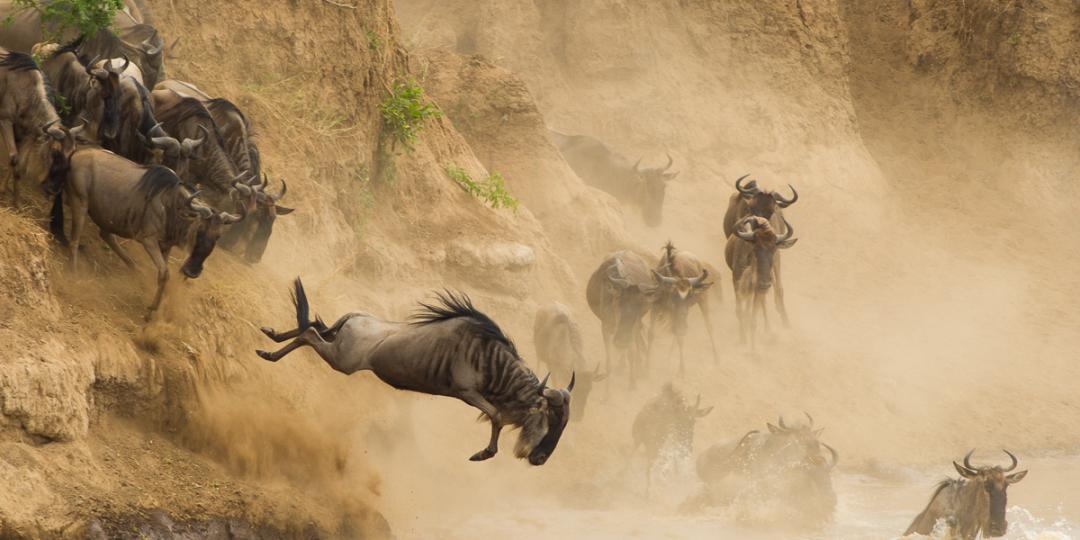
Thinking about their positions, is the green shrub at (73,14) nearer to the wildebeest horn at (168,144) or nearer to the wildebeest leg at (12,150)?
the wildebeest horn at (168,144)

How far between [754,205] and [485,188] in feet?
14.4

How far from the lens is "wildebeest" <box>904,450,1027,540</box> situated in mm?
11531

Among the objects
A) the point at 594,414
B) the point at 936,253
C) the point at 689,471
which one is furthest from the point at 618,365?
the point at 936,253

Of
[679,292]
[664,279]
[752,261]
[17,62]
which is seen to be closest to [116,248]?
[17,62]

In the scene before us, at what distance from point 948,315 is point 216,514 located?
16.2 m

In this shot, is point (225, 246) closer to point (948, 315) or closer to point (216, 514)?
point (216, 514)

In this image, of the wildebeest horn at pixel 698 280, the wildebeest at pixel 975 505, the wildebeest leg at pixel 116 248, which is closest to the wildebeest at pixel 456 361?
the wildebeest leg at pixel 116 248

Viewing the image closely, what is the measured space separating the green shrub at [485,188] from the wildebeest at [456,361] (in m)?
7.80

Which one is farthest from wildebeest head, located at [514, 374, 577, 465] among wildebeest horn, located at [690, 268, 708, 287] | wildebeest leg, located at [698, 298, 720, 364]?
wildebeest leg, located at [698, 298, 720, 364]

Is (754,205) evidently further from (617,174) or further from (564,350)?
(564,350)

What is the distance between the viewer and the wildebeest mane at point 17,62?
10.3 meters

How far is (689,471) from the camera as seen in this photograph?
50.1 ft

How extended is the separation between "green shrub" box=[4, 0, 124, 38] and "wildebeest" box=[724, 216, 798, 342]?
1015cm

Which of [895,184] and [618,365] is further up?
[895,184]
